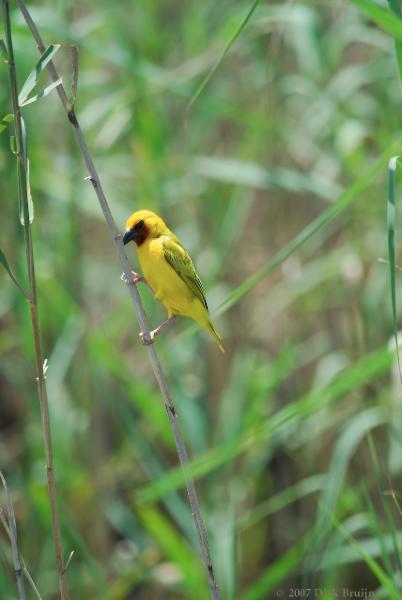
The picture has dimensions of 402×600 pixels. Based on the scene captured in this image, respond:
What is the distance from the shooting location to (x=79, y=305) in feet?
11.2

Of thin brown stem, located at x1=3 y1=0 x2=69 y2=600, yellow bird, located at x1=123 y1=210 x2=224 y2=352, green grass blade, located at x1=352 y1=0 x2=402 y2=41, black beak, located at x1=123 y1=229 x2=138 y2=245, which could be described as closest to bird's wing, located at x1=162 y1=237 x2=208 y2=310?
yellow bird, located at x1=123 y1=210 x2=224 y2=352

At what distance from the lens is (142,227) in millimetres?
2434

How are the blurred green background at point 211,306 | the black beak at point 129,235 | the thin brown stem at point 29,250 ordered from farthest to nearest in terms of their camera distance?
the blurred green background at point 211,306 → the black beak at point 129,235 → the thin brown stem at point 29,250

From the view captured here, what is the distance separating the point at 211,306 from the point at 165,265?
42.7 inches

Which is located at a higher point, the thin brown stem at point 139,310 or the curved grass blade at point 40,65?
the curved grass blade at point 40,65

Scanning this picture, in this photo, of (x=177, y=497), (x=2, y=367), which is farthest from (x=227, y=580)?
(x=2, y=367)

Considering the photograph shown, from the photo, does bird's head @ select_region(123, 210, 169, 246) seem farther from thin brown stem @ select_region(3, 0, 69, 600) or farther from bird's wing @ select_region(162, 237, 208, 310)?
thin brown stem @ select_region(3, 0, 69, 600)

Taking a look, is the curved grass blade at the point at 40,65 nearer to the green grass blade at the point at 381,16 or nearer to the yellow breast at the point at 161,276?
the green grass blade at the point at 381,16

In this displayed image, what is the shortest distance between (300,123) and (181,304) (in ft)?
5.37

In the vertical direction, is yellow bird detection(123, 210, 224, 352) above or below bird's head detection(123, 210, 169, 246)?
below

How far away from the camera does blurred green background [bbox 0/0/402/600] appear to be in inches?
120

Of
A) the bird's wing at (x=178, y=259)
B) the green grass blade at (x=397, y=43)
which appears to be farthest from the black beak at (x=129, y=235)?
the green grass blade at (x=397, y=43)

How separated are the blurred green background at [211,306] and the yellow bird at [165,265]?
1.93 ft

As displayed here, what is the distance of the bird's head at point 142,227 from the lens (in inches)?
93.1
